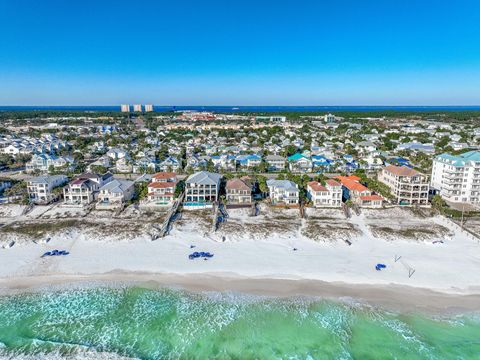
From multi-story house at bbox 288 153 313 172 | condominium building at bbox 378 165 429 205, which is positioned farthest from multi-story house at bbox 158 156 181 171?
condominium building at bbox 378 165 429 205

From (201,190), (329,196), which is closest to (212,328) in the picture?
(201,190)

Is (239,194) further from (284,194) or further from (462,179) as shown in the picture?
(462,179)

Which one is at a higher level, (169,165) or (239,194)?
(169,165)

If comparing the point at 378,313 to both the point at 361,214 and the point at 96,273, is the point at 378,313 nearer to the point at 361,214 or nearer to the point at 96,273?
the point at 361,214

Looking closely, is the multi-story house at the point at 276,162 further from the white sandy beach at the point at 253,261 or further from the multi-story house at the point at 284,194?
the white sandy beach at the point at 253,261

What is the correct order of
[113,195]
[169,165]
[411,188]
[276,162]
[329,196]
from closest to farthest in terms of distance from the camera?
1. [329,196]
2. [113,195]
3. [411,188]
4. [169,165]
5. [276,162]


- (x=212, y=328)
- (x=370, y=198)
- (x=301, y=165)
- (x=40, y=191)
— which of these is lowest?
(x=212, y=328)

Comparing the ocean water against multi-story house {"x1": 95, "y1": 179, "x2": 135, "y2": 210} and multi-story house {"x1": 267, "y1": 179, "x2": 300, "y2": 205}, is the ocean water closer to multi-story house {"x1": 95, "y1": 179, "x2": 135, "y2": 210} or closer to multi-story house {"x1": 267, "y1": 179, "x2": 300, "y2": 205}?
multi-story house {"x1": 95, "y1": 179, "x2": 135, "y2": 210}
